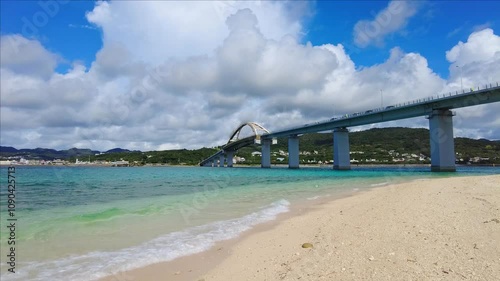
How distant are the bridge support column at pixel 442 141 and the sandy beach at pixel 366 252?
50980 millimetres

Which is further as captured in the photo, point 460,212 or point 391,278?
point 460,212

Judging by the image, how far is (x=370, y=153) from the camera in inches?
5502

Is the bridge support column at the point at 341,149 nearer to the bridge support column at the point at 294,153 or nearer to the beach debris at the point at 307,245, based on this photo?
the bridge support column at the point at 294,153

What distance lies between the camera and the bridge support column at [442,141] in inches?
2158

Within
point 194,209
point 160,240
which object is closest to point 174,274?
point 160,240

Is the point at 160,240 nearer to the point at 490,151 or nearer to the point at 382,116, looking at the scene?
the point at 382,116

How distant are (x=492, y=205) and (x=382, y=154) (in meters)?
136

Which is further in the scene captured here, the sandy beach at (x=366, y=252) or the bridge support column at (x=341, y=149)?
the bridge support column at (x=341, y=149)

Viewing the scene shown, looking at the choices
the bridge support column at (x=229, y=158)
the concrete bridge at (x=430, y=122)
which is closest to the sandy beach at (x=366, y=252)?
the concrete bridge at (x=430, y=122)

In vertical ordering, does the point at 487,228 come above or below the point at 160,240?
above

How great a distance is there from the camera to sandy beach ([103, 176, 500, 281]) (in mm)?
4977

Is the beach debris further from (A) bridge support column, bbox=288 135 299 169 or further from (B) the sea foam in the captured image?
(A) bridge support column, bbox=288 135 299 169

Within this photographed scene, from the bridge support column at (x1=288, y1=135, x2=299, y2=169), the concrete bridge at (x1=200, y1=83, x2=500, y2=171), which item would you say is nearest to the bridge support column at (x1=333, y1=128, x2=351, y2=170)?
the concrete bridge at (x1=200, y1=83, x2=500, y2=171)

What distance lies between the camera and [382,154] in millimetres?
136750
